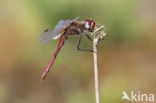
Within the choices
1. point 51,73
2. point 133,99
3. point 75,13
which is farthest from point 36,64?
point 133,99

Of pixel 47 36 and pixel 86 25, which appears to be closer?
pixel 86 25

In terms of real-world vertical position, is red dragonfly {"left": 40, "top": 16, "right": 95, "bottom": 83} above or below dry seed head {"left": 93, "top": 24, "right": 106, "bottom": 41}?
above

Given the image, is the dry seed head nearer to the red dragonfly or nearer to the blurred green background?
the red dragonfly

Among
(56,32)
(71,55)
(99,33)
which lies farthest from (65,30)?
(71,55)

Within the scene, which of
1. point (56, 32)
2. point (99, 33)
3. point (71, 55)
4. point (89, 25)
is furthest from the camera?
point (71, 55)

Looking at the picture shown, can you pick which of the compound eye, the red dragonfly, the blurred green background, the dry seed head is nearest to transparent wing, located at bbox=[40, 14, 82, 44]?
the red dragonfly

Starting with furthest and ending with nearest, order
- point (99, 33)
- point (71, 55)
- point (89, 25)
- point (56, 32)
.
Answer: point (71, 55) → point (56, 32) → point (89, 25) → point (99, 33)

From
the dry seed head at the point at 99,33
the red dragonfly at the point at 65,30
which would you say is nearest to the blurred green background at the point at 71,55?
the red dragonfly at the point at 65,30

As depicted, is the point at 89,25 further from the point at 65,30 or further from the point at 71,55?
the point at 71,55

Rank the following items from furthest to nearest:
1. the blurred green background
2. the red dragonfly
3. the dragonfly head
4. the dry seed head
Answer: the blurred green background
the red dragonfly
the dragonfly head
the dry seed head
